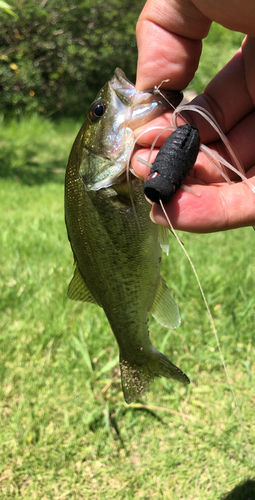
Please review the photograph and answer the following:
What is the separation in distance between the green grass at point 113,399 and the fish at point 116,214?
0.85 m

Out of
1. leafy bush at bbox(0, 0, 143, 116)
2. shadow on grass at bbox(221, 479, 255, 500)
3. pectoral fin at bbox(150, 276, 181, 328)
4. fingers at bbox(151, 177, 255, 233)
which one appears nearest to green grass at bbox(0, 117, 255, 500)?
shadow on grass at bbox(221, 479, 255, 500)

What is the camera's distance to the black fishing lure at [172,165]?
1270 millimetres

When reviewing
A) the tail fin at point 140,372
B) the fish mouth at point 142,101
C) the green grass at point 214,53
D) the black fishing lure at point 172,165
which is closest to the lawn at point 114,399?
the tail fin at point 140,372

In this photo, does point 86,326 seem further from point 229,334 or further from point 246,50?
point 246,50

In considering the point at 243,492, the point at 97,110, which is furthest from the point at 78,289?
the point at 243,492

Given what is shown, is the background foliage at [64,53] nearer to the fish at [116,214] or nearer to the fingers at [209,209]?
the fish at [116,214]

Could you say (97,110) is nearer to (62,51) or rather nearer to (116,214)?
(116,214)

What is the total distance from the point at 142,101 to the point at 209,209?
62 centimetres

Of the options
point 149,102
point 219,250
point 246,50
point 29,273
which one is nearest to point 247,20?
point 149,102

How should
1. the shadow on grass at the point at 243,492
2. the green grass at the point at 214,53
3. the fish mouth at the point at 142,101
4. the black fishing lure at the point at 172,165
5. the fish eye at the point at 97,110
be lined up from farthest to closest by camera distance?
the green grass at the point at 214,53 < the shadow on grass at the point at 243,492 < the fish eye at the point at 97,110 < the fish mouth at the point at 142,101 < the black fishing lure at the point at 172,165

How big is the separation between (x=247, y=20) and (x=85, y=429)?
2.26 meters

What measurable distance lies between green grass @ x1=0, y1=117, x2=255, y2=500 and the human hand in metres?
1.14

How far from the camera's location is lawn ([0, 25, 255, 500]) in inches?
89.0

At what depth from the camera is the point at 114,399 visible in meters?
Result: 2.61
